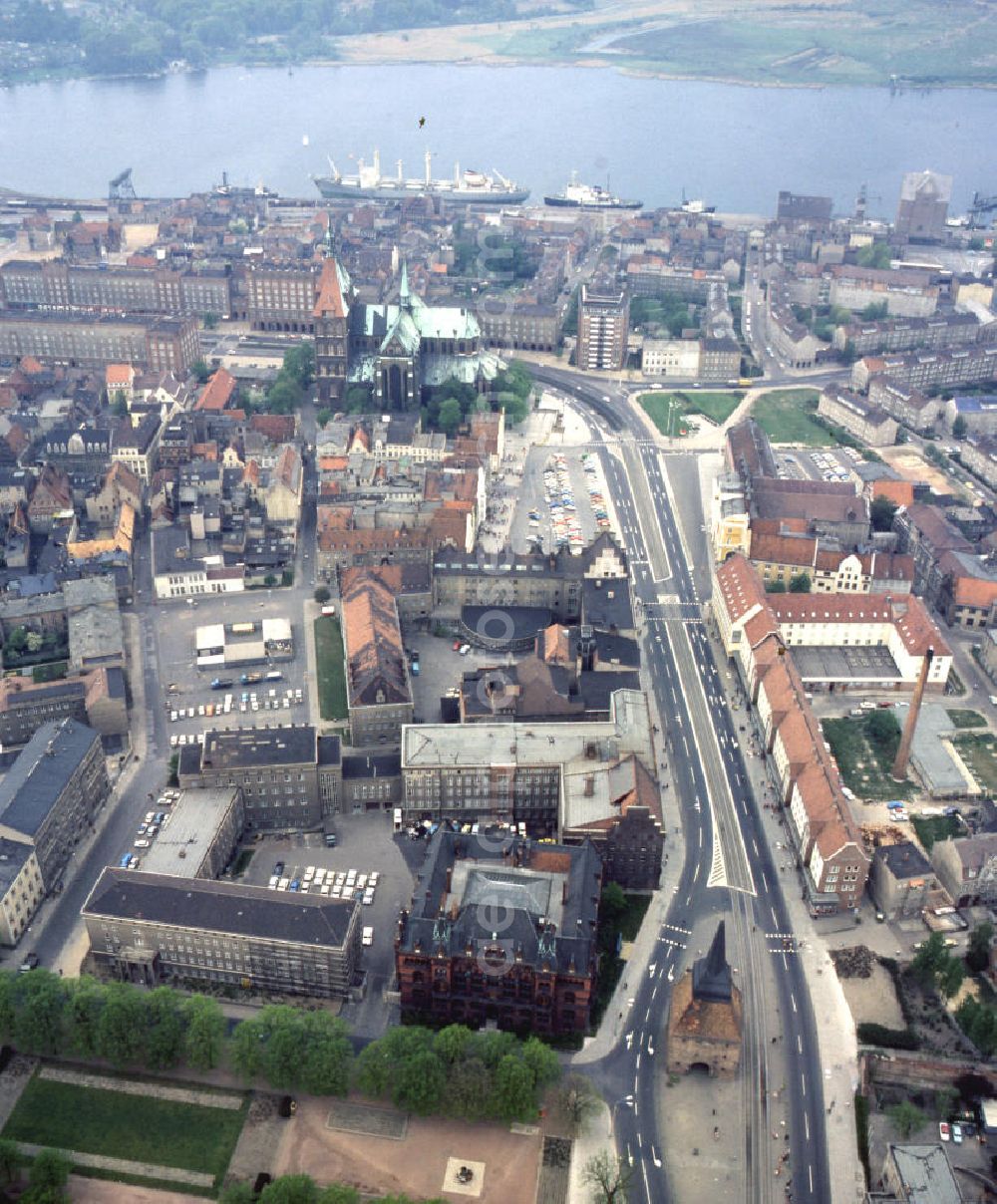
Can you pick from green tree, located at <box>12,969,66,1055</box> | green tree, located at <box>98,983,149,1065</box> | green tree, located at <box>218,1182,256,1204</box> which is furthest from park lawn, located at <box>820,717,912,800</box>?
green tree, located at <box>12,969,66,1055</box>

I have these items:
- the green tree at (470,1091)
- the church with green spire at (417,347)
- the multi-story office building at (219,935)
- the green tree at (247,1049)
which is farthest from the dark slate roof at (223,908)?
the church with green spire at (417,347)

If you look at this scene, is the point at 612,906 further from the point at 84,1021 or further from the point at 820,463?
the point at 820,463

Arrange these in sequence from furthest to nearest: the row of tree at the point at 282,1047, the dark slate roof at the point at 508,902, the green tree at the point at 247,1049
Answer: the dark slate roof at the point at 508,902
the green tree at the point at 247,1049
the row of tree at the point at 282,1047

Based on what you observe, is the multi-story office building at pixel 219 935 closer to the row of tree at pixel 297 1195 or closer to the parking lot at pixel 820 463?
the row of tree at pixel 297 1195

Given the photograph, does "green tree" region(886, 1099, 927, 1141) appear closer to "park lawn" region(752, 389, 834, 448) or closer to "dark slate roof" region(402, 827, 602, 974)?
"dark slate roof" region(402, 827, 602, 974)

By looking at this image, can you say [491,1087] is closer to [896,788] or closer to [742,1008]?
[742,1008]

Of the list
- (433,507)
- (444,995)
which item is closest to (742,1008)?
(444,995)
